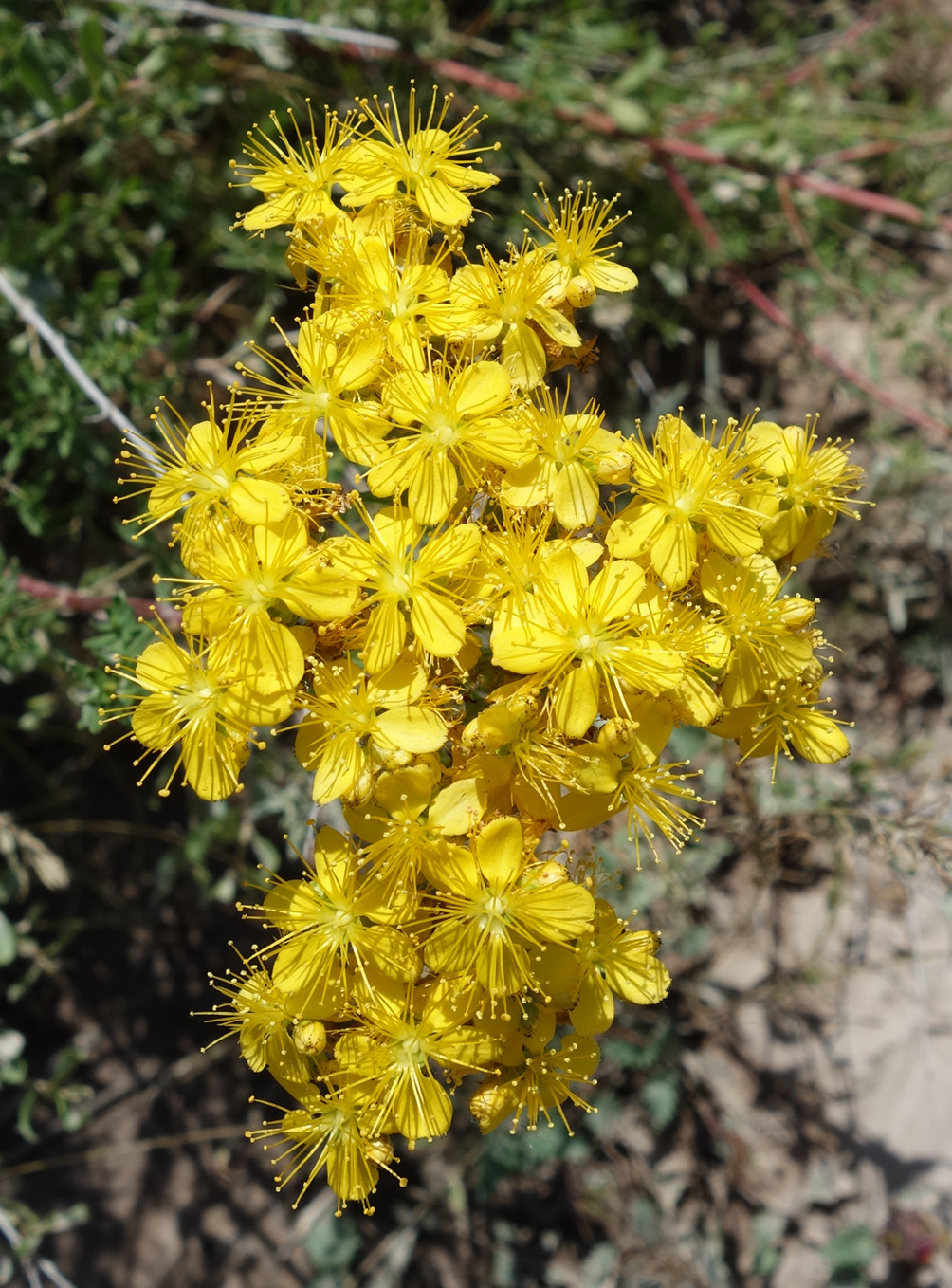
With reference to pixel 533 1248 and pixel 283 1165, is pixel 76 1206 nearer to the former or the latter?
pixel 283 1165

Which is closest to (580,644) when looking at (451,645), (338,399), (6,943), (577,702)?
(577,702)

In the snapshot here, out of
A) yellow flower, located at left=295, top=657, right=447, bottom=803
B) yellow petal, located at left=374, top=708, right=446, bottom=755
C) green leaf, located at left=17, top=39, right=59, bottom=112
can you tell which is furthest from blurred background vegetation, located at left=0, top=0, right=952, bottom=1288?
yellow petal, located at left=374, top=708, right=446, bottom=755

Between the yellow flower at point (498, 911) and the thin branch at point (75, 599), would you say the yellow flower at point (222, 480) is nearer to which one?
the thin branch at point (75, 599)

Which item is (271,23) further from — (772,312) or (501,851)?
(501,851)

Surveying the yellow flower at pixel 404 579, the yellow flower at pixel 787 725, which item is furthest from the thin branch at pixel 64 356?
the yellow flower at pixel 787 725

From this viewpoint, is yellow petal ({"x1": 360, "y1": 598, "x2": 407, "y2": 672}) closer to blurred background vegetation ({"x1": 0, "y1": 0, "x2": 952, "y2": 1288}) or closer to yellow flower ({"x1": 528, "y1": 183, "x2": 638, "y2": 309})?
yellow flower ({"x1": 528, "y1": 183, "x2": 638, "y2": 309})

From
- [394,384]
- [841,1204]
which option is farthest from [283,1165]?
[394,384]
